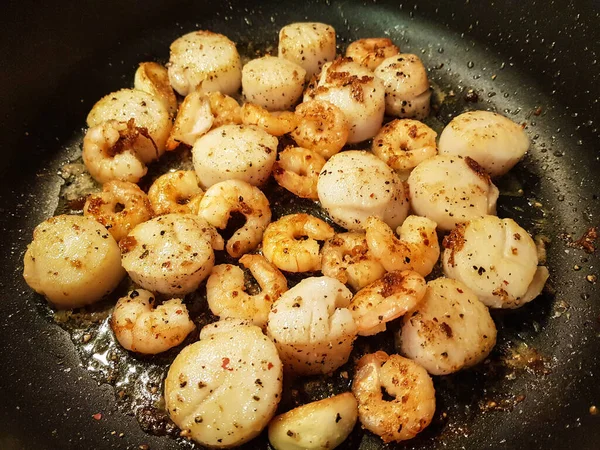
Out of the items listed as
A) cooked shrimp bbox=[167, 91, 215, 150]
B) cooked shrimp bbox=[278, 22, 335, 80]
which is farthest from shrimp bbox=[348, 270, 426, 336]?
cooked shrimp bbox=[278, 22, 335, 80]

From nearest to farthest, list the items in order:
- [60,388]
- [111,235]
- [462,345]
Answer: [462,345], [60,388], [111,235]

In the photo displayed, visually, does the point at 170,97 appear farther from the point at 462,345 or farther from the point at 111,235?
the point at 462,345

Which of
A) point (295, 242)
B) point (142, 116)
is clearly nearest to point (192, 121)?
point (142, 116)

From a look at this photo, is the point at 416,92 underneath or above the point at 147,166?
above

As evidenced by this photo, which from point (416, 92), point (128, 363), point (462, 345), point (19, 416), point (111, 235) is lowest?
point (19, 416)

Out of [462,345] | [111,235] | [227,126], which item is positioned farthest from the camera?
[227,126]

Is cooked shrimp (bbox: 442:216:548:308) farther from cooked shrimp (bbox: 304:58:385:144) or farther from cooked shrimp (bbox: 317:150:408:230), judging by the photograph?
cooked shrimp (bbox: 304:58:385:144)

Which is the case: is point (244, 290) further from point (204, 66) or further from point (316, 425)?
point (204, 66)

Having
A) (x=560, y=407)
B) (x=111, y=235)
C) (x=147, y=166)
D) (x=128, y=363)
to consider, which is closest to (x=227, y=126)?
(x=147, y=166)
